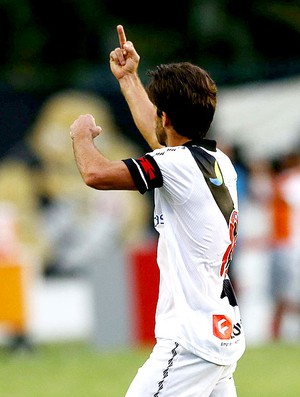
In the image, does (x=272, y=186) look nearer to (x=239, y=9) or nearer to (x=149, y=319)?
(x=149, y=319)

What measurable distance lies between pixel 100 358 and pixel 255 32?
11.5 m

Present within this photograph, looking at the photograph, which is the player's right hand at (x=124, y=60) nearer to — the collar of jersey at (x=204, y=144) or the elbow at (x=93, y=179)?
the collar of jersey at (x=204, y=144)

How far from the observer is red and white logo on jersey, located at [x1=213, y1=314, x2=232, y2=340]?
21.1 ft

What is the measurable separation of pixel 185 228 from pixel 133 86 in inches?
54.8

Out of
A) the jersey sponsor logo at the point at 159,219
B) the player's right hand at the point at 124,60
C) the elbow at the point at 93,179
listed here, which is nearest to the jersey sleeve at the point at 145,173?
the elbow at the point at 93,179

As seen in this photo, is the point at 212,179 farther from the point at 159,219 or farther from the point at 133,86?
the point at 133,86

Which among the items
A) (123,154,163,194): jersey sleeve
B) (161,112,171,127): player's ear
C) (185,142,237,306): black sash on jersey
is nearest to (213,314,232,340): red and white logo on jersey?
(185,142,237,306): black sash on jersey

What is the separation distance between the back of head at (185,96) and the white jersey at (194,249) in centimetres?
11

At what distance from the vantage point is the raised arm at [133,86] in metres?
7.41

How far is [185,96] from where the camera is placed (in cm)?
643

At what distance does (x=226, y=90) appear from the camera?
17.7 meters

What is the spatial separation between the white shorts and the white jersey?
47 mm

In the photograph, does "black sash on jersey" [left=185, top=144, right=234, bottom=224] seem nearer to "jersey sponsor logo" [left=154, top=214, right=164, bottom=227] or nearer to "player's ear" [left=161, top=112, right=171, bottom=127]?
"player's ear" [left=161, top=112, right=171, bottom=127]

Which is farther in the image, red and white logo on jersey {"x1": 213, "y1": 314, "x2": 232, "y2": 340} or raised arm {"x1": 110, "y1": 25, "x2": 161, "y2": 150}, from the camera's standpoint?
raised arm {"x1": 110, "y1": 25, "x2": 161, "y2": 150}
